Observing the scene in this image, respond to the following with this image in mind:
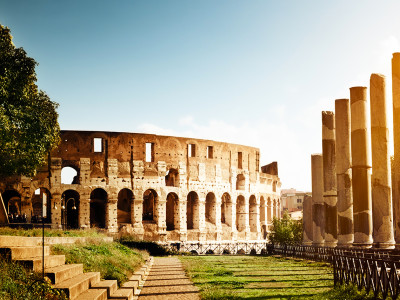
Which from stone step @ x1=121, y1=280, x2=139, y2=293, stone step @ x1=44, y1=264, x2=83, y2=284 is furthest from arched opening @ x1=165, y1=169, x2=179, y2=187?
stone step @ x1=44, y1=264, x2=83, y2=284

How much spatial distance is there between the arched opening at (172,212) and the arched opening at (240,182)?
550cm

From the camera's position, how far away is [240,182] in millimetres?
38031

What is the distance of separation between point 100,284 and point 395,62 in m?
10.8

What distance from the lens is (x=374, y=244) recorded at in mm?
14992

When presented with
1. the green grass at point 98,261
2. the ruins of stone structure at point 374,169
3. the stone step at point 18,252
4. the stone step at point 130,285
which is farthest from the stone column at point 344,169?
the stone step at point 18,252

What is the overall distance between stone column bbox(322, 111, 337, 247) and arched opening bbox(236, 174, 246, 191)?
18200 millimetres

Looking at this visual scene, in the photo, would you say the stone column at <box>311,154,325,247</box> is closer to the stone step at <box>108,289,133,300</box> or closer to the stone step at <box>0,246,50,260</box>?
the stone step at <box>108,289,133,300</box>

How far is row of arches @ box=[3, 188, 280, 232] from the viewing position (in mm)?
32031

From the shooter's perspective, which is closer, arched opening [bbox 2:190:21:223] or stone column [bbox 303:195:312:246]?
stone column [bbox 303:195:312:246]

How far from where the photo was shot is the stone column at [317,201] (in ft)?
71.6

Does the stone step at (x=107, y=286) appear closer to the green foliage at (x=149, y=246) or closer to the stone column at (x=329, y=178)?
the stone column at (x=329, y=178)

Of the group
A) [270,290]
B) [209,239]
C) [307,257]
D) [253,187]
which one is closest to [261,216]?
[253,187]

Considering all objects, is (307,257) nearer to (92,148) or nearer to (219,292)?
(219,292)

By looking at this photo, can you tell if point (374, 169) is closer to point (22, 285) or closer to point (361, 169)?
point (361, 169)
